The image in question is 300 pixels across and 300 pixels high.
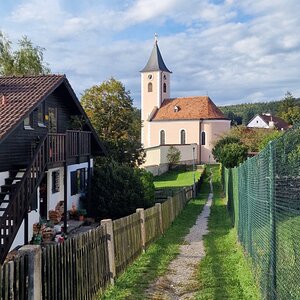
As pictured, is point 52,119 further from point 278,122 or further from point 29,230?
point 278,122

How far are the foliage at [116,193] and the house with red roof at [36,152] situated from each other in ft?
2.01

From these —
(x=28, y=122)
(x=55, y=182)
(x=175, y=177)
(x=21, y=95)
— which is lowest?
(x=175, y=177)

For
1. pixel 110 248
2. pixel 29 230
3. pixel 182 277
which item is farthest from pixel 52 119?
pixel 182 277

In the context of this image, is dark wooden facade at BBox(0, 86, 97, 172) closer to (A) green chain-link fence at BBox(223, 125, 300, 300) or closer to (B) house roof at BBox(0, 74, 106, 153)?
(B) house roof at BBox(0, 74, 106, 153)

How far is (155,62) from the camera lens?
6550 cm

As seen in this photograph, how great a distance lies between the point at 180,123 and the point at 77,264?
53249 mm

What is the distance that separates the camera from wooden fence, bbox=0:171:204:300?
4623mm

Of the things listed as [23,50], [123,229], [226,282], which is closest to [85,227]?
[123,229]

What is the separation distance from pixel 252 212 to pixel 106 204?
12.6m

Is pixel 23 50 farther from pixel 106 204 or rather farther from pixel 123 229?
pixel 123 229

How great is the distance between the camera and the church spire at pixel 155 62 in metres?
64.9

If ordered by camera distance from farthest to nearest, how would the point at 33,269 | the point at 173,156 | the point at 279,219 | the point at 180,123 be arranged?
1. the point at 180,123
2. the point at 173,156
3. the point at 279,219
4. the point at 33,269

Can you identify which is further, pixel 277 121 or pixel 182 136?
pixel 277 121

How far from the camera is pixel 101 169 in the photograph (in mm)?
21453
